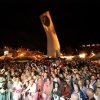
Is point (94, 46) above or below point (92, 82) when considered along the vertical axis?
above

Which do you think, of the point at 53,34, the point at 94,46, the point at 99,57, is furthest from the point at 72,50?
the point at 99,57

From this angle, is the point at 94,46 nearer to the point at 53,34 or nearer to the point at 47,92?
the point at 53,34

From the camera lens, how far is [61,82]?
867 centimetres

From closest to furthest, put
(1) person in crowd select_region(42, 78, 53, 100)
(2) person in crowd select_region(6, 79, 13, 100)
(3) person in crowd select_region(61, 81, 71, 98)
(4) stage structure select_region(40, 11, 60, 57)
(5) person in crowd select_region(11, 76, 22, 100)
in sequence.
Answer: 1. (3) person in crowd select_region(61, 81, 71, 98)
2. (1) person in crowd select_region(42, 78, 53, 100)
3. (5) person in crowd select_region(11, 76, 22, 100)
4. (2) person in crowd select_region(6, 79, 13, 100)
5. (4) stage structure select_region(40, 11, 60, 57)

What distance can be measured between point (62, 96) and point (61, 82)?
2.16ft

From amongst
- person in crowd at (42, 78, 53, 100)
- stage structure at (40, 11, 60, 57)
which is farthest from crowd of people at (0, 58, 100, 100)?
stage structure at (40, 11, 60, 57)

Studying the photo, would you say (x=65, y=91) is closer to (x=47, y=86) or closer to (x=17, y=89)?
(x=47, y=86)

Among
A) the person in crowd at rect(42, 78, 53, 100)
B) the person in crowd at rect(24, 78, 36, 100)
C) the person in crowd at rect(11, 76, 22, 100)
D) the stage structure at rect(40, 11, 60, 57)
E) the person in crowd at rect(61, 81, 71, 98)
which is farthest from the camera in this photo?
the stage structure at rect(40, 11, 60, 57)

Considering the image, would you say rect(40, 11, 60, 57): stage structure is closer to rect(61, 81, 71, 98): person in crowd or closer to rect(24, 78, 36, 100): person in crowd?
rect(24, 78, 36, 100): person in crowd

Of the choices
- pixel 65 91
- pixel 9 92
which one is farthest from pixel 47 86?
pixel 9 92

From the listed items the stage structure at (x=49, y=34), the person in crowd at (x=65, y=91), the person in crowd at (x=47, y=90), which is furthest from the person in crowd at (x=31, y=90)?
the stage structure at (x=49, y=34)

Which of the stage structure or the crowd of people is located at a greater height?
the stage structure

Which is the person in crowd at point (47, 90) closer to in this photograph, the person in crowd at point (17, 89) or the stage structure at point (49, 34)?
the person in crowd at point (17, 89)

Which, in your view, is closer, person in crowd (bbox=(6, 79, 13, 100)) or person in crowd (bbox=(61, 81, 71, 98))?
person in crowd (bbox=(61, 81, 71, 98))
